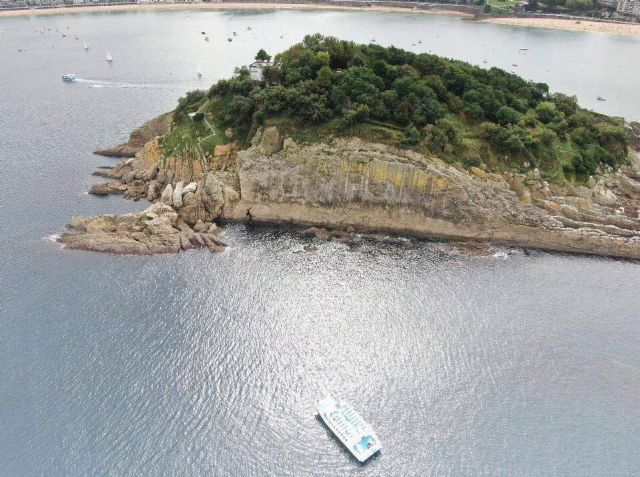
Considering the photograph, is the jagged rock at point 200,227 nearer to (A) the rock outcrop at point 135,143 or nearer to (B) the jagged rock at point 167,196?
(B) the jagged rock at point 167,196

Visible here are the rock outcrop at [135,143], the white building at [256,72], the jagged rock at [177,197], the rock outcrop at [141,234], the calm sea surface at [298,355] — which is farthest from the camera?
the rock outcrop at [135,143]

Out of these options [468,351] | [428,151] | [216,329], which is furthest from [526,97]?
[216,329]

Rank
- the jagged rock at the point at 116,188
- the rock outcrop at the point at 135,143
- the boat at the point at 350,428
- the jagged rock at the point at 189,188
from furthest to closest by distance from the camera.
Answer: the rock outcrop at the point at 135,143, the jagged rock at the point at 116,188, the jagged rock at the point at 189,188, the boat at the point at 350,428

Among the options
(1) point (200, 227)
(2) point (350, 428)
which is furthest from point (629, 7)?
(2) point (350, 428)

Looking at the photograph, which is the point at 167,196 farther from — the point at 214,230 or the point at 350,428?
the point at 350,428

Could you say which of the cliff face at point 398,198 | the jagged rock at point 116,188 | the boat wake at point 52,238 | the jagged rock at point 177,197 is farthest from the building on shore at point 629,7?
the boat wake at point 52,238

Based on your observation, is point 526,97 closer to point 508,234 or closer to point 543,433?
point 508,234

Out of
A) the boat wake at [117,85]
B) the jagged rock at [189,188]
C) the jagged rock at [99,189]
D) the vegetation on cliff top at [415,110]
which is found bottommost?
the jagged rock at [99,189]
